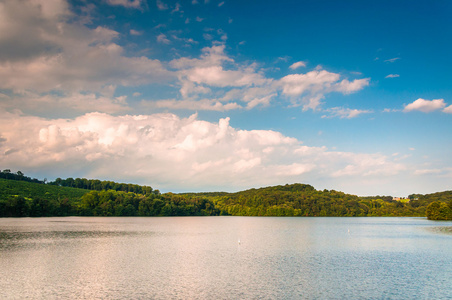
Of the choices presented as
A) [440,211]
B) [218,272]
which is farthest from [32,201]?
[440,211]

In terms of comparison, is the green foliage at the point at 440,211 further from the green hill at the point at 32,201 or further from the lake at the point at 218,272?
the green hill at the point at 32,201

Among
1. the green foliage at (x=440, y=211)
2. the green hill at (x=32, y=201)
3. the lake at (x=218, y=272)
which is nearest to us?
the lake at (x=218, y=272)

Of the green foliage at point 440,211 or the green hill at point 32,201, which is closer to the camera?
the green hill at point 32,201

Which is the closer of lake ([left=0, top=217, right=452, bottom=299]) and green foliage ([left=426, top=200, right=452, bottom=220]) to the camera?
lake ([left=0, top=217, right=452, bottom=299])

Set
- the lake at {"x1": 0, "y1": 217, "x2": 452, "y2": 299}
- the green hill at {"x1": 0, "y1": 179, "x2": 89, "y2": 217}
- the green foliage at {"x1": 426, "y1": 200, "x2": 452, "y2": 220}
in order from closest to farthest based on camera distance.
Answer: the lake at {"x1": 0, "y1": 217, "x2": 452, "y2": 299} < the green hill at {"x1": 0, "y1": 179, "x2": 89, "y2": 217} < the green foliage at {"x1": 426, "y1": 200, "x2": 452, "y2": 220}

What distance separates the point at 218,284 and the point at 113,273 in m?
10.3

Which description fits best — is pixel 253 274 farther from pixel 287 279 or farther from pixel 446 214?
pixel 446 214

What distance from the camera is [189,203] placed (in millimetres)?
194250

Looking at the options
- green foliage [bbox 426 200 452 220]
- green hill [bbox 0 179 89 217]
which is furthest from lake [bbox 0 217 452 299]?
green foliage [bbox 426 200 452 220]

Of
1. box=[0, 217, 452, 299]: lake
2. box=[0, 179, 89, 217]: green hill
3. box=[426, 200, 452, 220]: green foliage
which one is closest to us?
box=[0, 217, 452, 299]: lake

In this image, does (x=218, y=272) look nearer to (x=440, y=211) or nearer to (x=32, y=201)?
(x=32, y=201)

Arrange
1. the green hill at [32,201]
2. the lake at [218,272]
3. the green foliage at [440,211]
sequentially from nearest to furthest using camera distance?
the lake at [218,272] → the green hill at [32,201] → the green foliage at [440,211]

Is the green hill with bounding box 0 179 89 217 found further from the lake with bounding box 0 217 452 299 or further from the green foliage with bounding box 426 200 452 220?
the green foliage with bounding box 426 200 452 220

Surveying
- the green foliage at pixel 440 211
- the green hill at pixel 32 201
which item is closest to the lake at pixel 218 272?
the green hill at pixel 32 201
